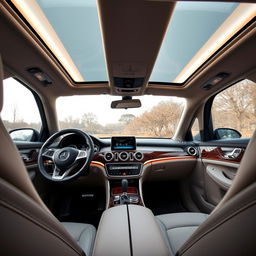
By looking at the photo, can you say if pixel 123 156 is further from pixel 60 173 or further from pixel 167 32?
pixel 167 32

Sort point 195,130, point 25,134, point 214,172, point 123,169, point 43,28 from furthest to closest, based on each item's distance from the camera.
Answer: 1. point 195,130
2. point 123,169
3. point 25,134
4. point 214,172
5. point 43,28

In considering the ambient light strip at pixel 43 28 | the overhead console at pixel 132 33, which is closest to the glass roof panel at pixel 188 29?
the overhead console at pixel 132 33

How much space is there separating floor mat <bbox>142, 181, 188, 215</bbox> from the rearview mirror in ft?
4.35

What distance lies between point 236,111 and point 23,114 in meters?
2.62

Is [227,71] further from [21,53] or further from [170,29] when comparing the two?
[21,53]

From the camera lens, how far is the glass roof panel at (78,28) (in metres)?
1.35

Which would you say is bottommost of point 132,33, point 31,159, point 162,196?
point 162,196

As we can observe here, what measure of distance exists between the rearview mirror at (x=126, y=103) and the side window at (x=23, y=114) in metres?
1.17

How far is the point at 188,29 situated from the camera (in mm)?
1593

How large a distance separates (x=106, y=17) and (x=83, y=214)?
2.51m

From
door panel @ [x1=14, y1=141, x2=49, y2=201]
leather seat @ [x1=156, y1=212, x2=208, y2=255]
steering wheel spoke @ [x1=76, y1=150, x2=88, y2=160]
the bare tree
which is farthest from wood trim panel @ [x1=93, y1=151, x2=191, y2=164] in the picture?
leather seat @ [x1=156, y1=212, x2=208, y2=255]

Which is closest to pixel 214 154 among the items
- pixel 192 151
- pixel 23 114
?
pixel 192 151

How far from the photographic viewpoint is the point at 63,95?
275cm

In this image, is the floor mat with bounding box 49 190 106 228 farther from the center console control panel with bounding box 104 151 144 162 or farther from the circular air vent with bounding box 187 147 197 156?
the circular air vent with bounding box 187 147 197 156
